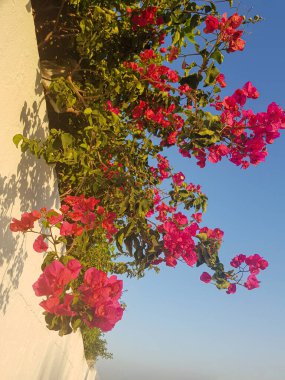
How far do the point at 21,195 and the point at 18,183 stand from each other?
0.10 m

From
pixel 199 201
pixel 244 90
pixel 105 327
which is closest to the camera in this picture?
pixel 105 327

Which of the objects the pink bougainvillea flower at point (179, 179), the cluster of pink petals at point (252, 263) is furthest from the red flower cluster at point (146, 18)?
the cluster of pink petals at point (252, 263)

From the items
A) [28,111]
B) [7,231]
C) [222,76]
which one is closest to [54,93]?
[28,111]

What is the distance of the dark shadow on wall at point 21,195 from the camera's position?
221 cm

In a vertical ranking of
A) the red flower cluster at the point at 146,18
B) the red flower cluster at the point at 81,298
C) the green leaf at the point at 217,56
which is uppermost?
the red flower cluster at the point at 146,18

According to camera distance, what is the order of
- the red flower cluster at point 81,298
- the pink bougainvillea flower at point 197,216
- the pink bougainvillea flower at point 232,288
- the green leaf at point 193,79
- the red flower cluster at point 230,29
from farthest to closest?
1. the pink bougainvillea flower at point 197,216
2. the pink bougainvillea flower at point 232,288
3. the red flower cluster at point 230,29
4. the green leaf at point 193,79
5. the red flower cluster at point 81,298

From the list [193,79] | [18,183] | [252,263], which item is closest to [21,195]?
[18,183]

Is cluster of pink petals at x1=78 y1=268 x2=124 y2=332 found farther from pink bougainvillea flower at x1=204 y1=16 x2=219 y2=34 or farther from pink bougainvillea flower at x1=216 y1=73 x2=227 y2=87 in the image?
pink bougainvillea flower at x1=216 y1=73 x2=227 y2=87

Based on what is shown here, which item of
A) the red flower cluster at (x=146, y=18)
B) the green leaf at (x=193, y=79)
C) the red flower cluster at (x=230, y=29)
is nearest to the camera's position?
the green leaf at (x=193, y=79)

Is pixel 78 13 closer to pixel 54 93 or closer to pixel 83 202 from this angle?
pixel 54 93

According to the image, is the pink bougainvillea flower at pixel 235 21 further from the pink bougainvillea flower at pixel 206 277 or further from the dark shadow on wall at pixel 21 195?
the pink bougainvillea flower at pixel 206 277

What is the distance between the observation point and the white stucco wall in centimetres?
206

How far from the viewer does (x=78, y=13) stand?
277 cm

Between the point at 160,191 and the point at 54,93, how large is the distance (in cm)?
143
